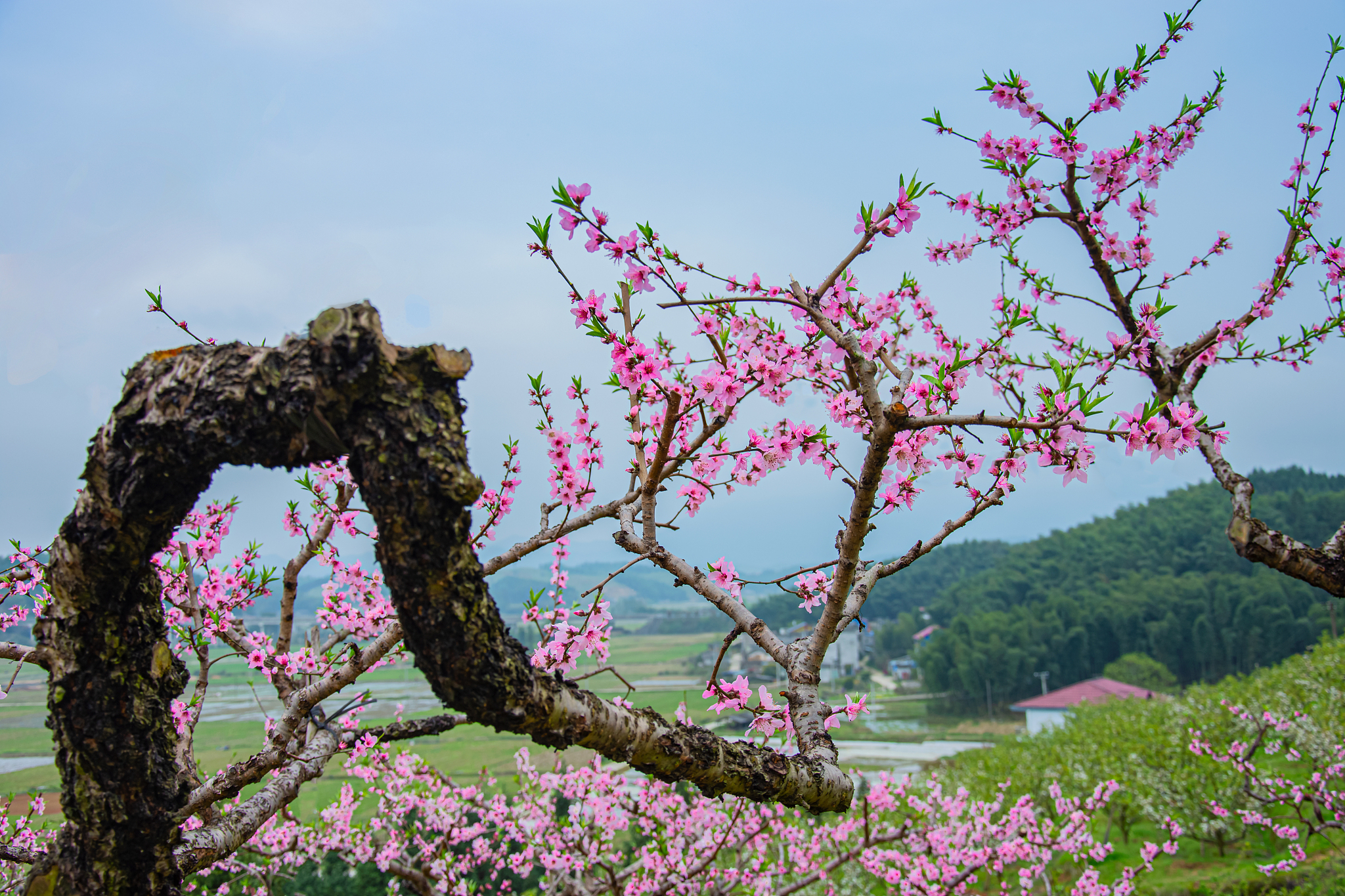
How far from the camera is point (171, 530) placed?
1.40 m

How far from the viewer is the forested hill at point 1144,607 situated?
4219 centimetres

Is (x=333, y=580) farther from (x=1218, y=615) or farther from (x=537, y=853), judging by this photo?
(x=1218, y=615)

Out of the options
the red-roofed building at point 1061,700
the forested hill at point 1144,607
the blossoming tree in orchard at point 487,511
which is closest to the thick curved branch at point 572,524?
the blossoming tree in orchard at point 487,511

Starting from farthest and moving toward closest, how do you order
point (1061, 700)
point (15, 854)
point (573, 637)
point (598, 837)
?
1. point (1061, 700)
2. point (598, 837)
3. point (573, 637)
4. point (15, 854)

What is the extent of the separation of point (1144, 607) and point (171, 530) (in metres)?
54.7

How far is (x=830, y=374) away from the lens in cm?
330

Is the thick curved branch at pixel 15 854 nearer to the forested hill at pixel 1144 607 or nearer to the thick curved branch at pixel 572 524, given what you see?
the thick curved branch at pixel 572 524

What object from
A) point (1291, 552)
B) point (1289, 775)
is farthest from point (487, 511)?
point (1289, 775)

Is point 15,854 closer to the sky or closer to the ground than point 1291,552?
closer to the ground

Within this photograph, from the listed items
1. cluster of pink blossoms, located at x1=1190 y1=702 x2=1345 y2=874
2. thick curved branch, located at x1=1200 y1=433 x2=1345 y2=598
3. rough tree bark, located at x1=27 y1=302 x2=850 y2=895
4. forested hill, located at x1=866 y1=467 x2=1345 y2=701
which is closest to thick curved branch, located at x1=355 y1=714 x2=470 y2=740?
rough tree bark, located at x1=27 y1=302 x2=850 y2=895

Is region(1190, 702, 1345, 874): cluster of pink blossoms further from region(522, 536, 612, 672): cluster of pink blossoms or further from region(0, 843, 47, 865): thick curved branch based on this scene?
region(0, 843, 47, 865): thick curved branch

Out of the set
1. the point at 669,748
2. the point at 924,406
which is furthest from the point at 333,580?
the point at 924,406

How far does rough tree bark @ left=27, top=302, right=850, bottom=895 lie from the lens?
124cm

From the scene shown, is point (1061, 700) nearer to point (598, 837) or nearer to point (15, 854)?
point (598, 837)
